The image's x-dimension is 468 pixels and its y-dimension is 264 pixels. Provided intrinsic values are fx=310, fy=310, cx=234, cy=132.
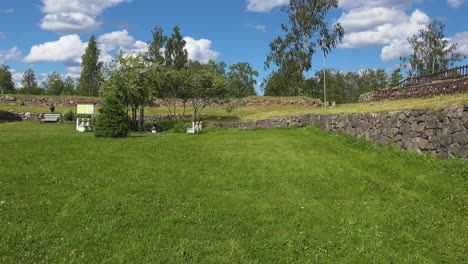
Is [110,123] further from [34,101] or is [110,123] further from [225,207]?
[34,101]

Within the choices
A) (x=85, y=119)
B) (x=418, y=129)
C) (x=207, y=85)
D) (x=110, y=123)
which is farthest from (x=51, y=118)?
(x=418, y=129)

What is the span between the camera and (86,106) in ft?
71.9

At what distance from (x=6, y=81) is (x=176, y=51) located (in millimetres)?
49716

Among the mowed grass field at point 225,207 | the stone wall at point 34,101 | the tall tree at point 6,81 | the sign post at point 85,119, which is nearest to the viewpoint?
the mowed grass field at point 225,207

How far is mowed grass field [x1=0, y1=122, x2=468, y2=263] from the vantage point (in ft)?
15.5

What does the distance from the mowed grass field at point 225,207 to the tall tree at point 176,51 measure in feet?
109

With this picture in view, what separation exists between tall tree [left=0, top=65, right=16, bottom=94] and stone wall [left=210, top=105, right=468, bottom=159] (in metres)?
75.4

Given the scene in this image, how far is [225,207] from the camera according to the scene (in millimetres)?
6402

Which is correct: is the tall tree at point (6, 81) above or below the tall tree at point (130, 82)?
above

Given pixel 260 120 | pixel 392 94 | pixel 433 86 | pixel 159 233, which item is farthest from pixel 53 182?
pixel 392 94

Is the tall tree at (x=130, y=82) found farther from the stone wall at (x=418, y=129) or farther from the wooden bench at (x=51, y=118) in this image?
the stone wall at (x=418, y=129)

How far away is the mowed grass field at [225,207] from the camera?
4.71 m

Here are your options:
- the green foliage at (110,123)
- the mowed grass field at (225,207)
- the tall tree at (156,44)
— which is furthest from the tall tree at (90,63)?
the mowed grass field at (225,207)

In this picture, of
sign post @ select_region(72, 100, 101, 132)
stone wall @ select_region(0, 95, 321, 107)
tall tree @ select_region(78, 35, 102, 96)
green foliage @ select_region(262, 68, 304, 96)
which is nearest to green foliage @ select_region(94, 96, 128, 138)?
sign post @ select_region(72, 100, 101, 132)
